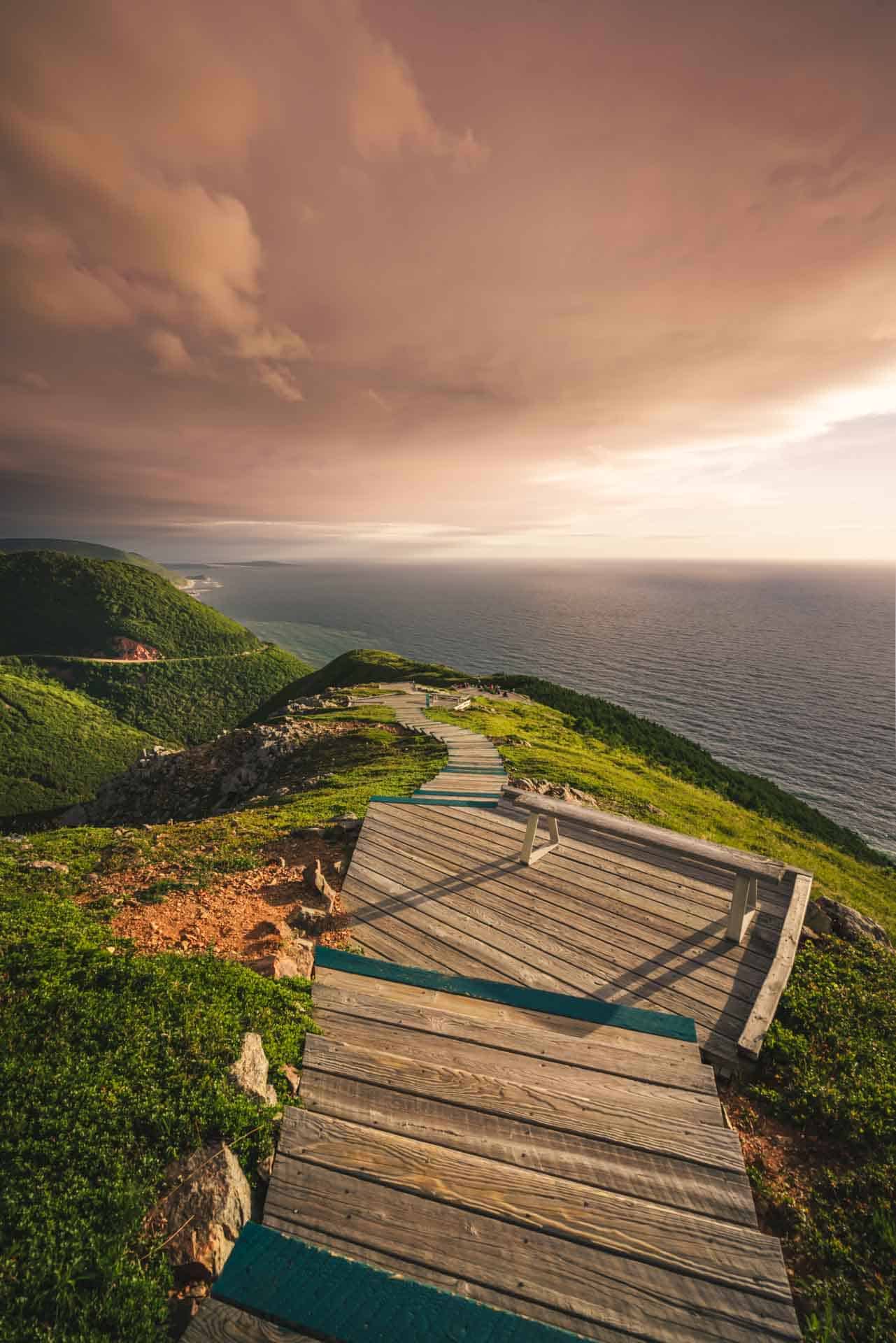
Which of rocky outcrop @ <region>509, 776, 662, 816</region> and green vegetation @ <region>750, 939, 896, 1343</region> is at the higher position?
green vegetation @ <region>750, 939, 896, 1343</region>

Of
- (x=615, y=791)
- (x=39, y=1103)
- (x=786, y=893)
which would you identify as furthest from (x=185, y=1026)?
(x=615, y=791)

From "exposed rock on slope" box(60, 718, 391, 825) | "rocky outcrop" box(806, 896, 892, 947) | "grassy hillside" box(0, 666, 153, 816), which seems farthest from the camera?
"grassy hillside" box(0, 666, 153, 816)

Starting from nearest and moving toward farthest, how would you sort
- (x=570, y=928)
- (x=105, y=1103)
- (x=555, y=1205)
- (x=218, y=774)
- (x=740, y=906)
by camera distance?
(x=555, y=1205), (x=105, y=1103), (x=740, y=906), (x=570, y=928), (x=218, y=774)

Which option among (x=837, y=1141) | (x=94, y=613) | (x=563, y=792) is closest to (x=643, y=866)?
(x=837, y=1141)

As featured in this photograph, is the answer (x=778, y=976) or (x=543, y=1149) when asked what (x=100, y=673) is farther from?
(x=778, y=976)

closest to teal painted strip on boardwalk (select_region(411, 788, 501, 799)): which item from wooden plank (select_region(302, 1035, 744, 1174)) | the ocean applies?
wooden plank (select_region(302, 1035, 744, 1174))

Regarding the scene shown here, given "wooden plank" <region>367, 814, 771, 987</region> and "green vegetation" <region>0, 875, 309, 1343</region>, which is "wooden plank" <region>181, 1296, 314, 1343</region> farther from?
"wooden plank" <region>367, 814, 771, 987</region>
